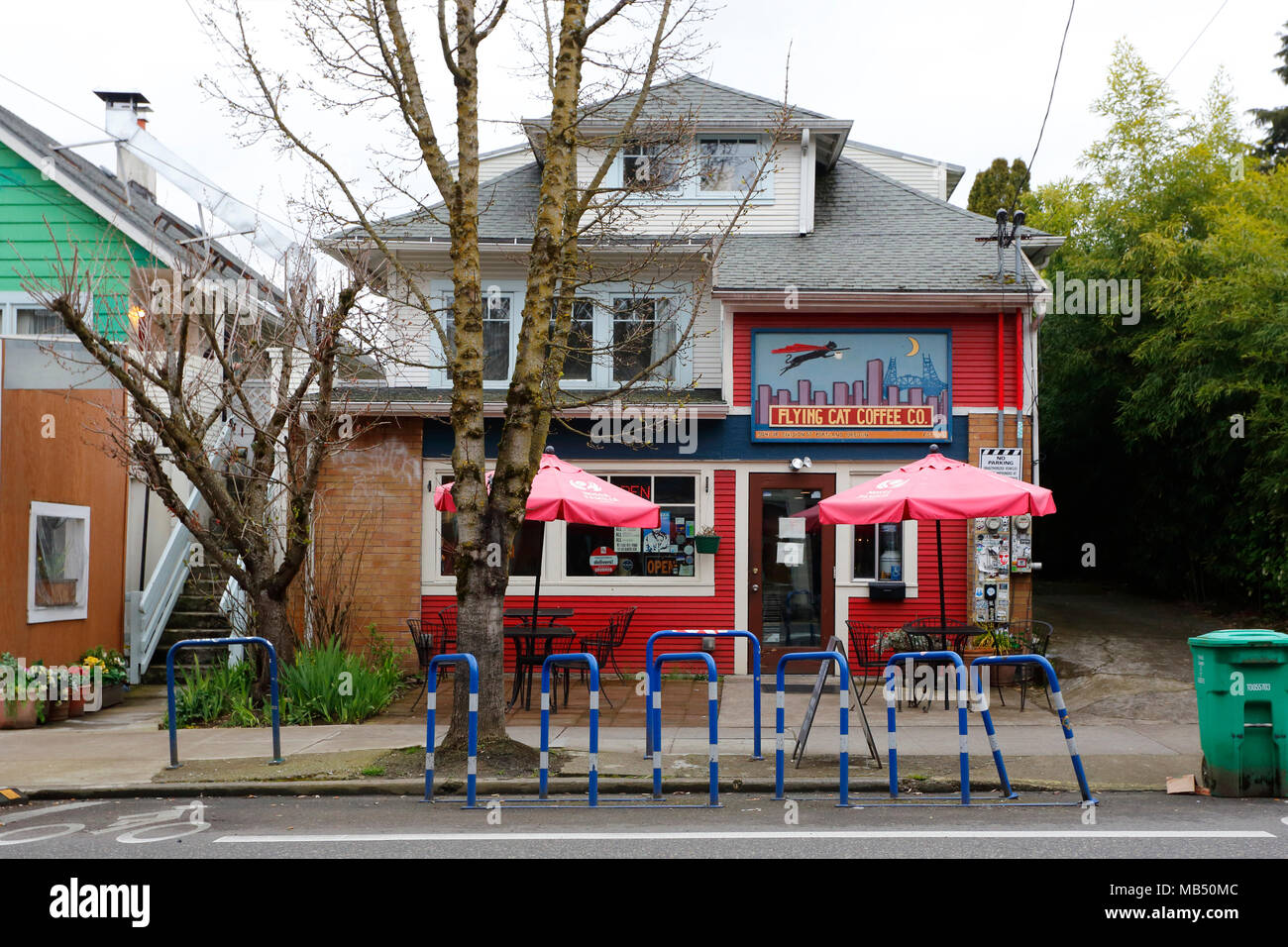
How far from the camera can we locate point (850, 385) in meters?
15.4

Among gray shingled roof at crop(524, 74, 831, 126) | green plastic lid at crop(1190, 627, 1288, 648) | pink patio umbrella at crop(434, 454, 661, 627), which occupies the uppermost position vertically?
gray shingled roof at crop(524, 74, 831, 126)

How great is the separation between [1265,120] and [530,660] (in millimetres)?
34767

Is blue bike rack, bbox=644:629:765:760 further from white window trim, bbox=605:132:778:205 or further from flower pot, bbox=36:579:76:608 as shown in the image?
white window trim, bbox=605:132:778:205

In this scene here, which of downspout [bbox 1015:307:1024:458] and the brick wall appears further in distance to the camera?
the brick wall

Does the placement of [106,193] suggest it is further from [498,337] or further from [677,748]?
[677,748]

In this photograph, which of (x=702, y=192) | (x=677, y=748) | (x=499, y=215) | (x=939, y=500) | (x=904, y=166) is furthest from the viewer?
(x=904, y=166)

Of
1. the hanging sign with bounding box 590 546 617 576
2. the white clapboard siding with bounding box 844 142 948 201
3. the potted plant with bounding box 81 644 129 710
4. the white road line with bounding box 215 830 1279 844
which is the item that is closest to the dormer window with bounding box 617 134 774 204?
the hanging sign with bounding box 590 546 617 576

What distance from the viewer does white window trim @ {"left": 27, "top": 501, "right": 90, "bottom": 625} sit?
1270 centimetres

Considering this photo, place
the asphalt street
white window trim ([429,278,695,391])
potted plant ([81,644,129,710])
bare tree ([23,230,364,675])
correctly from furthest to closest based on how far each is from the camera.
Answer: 1. white window trim ([429,278,695,391])
2. potted plant ([81,644,129,710])
3. bare tree ([23,230,364,675])
4. the asphalt street

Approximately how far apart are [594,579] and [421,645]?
8.88ft

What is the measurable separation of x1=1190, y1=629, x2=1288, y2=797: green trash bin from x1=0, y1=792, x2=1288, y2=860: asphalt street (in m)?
0.18

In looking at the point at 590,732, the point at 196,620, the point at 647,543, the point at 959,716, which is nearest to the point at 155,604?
the point at 196,620

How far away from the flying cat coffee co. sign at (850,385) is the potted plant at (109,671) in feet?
27.4

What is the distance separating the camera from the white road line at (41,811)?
801 centimetres
